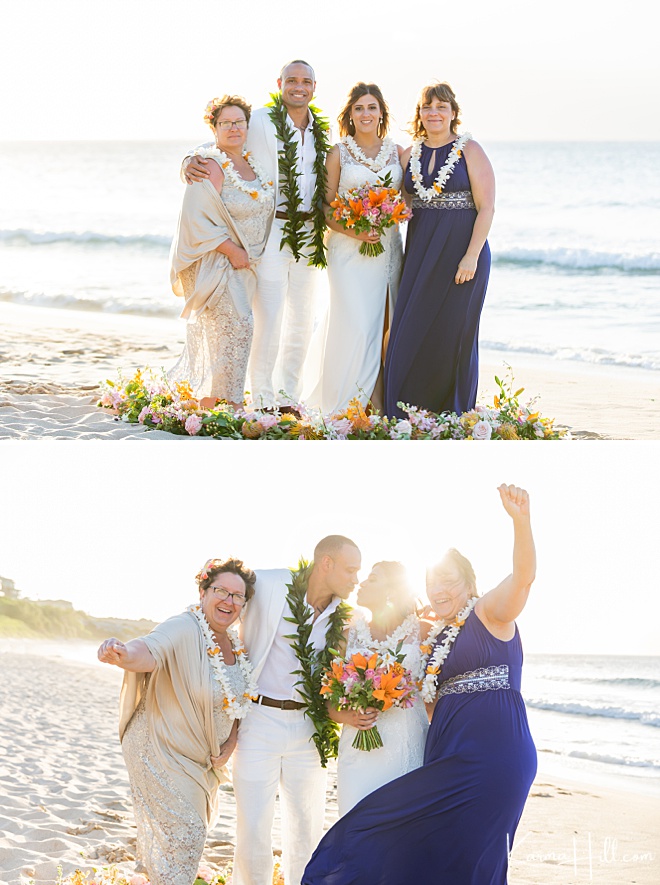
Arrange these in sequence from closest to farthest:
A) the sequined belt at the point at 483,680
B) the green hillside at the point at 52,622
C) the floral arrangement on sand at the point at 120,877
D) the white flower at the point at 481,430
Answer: the sequined belt at the point at 483,680 < the floral arrangement on sand at the point at 120,877 < the white flower at the point at 481,430 < the green hillside at the point at 52,622

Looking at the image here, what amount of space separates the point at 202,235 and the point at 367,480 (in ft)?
10.2

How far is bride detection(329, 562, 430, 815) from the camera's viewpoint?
554 centimetres

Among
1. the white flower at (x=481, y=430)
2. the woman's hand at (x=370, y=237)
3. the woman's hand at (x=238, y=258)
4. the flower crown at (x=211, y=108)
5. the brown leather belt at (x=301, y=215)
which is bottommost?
the white flower at (x=481, y=430)

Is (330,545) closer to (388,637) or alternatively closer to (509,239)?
(388,637)

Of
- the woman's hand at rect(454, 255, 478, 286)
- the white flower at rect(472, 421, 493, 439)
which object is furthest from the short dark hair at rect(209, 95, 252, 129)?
the white flower at rect(472, 421, 493, 439)

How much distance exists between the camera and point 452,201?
7.20 m

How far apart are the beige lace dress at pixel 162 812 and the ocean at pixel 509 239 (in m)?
9.54

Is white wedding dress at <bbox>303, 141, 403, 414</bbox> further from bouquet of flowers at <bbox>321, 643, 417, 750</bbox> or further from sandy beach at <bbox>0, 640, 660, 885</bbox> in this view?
sandy beach at <bbox>0, 640, 660, 885</bbox>

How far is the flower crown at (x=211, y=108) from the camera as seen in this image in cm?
708

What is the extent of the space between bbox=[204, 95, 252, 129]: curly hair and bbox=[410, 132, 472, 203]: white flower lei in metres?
1.08

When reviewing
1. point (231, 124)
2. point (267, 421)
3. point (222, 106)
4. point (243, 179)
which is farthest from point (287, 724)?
point (222, 106)

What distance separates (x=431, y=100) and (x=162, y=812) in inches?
176

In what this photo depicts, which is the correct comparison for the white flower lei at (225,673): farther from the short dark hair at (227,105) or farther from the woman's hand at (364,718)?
the short dark hair at (227,105)

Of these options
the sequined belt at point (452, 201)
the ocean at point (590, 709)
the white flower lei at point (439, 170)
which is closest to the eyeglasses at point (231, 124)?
the white flower lei at point (439, 170)
